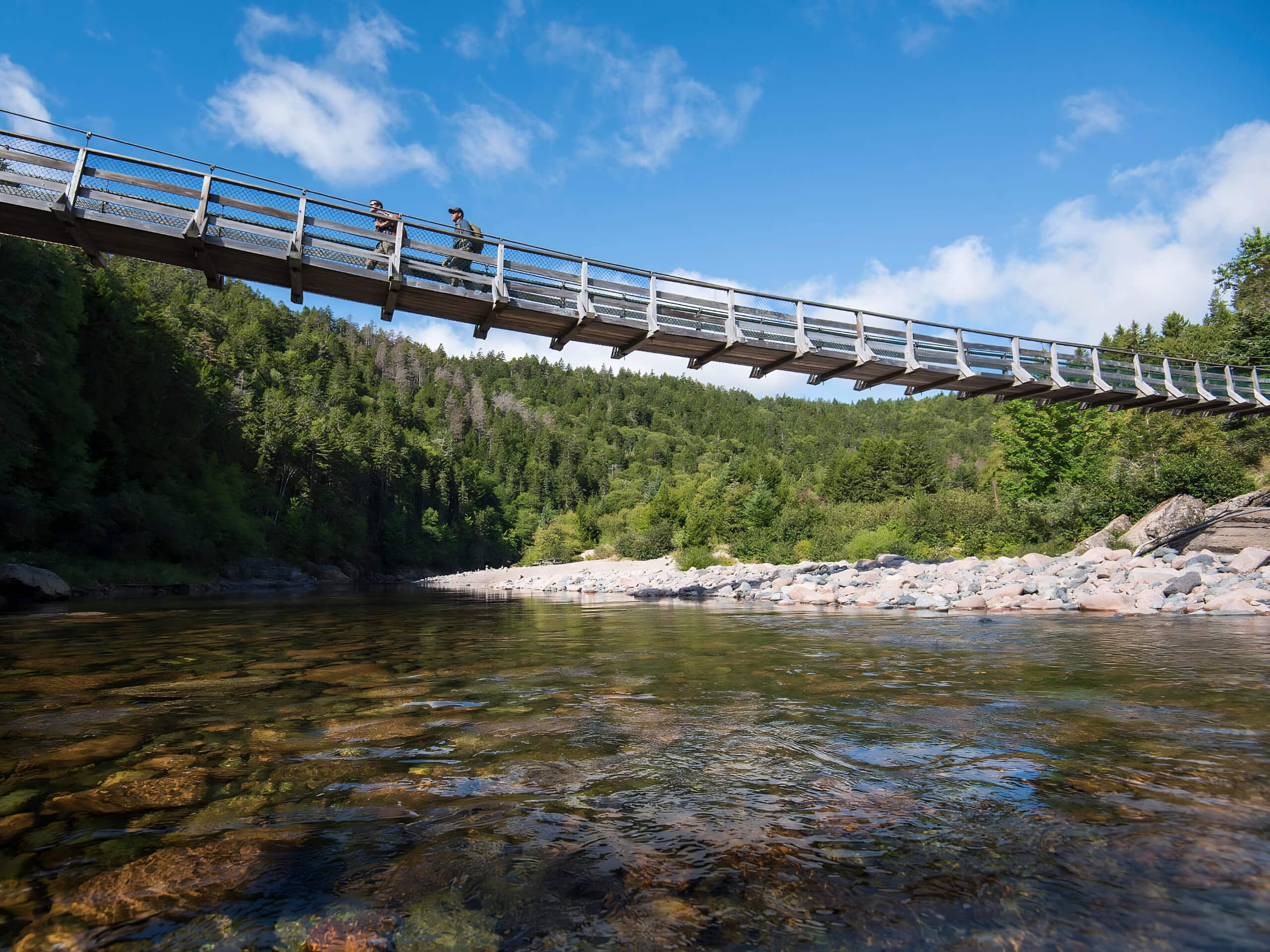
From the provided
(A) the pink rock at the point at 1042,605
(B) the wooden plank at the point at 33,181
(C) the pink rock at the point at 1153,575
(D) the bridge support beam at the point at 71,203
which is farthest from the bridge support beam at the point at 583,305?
(C) the pink rock at the point at 1153,575

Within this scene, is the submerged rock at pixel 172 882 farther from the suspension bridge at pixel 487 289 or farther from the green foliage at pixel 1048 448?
the green foliage at pixel 1048 448

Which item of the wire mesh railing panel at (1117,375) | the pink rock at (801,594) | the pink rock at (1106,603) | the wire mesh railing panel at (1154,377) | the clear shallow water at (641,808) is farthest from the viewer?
the pink rock at (801,594)

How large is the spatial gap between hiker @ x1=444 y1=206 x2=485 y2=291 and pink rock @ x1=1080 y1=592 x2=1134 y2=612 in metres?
13.5

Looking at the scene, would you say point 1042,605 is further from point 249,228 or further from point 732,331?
point 249,228

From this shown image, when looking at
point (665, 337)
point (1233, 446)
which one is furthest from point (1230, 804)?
point (1233, 446)

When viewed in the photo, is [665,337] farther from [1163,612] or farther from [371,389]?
[371,389]

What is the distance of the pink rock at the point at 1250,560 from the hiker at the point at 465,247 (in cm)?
1732

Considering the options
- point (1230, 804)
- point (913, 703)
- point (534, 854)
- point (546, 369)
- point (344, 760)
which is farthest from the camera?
point (546, 369)

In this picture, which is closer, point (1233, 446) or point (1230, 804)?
point (1230, 804)

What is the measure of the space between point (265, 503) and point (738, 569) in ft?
145

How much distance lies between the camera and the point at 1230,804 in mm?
2924

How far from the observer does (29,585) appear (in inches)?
760

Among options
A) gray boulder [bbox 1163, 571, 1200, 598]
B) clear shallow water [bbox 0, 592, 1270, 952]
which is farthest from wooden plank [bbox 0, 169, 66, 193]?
gray boulder [bbox 1163, 571, 1200, 598]

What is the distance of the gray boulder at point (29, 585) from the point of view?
743 inches
